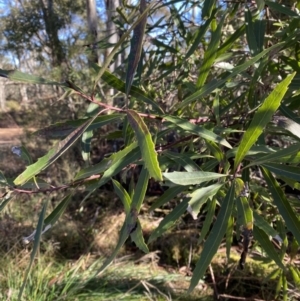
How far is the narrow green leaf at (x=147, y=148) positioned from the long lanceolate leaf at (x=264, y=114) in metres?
0.17

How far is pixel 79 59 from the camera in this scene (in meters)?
4.27

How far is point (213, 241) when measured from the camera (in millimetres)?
631

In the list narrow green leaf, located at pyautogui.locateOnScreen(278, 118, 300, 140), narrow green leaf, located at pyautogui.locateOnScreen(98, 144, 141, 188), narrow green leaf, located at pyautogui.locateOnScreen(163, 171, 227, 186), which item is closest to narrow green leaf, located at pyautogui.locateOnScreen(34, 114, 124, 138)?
narrow green leaf, located at pyautogui.locateOnScreen(98, 144, 141, 188)

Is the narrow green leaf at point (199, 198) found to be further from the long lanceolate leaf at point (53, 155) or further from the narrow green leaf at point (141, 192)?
the long lanceolate leaf at point (53, 155)

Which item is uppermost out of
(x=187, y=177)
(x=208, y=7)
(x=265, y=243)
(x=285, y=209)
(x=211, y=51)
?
(x=208, y=7)

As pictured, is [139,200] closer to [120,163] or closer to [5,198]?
[120,163]

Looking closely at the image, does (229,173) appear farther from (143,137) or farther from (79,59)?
(79,59)

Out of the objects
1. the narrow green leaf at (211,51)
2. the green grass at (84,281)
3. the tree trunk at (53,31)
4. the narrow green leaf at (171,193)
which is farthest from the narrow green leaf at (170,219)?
the tree trunk at (53,31)

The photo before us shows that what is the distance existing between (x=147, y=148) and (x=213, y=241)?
23cm

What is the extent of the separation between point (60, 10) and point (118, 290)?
3998 millimetres

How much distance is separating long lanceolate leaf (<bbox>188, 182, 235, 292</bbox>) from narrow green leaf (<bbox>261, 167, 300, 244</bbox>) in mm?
130

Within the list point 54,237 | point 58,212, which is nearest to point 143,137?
point 58,212

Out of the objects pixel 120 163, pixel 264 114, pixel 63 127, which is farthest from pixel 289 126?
pixel 63 127

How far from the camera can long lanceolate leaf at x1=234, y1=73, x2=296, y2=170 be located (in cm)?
52
